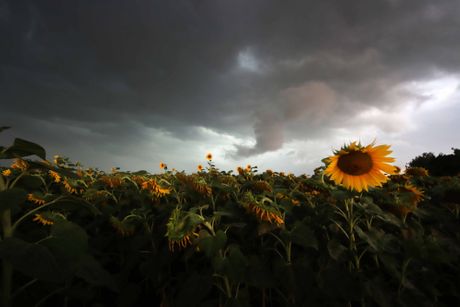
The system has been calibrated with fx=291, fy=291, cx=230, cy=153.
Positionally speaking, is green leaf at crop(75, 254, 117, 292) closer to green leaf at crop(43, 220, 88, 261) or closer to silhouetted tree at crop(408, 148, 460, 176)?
green leaf at crop(43, 220, 88, 261)

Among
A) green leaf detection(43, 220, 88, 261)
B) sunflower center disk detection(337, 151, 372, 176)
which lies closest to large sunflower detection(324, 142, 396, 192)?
sunflower center disk detection(337, 151, 372, 176)

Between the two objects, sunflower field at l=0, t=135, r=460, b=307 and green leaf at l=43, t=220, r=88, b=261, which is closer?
green leaf at l=43, t=220, r=88, b=261

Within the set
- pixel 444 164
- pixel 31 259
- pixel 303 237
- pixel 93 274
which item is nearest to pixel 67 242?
pixel 31 259

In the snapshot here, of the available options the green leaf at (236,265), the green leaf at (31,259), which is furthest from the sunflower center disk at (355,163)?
the green leaf at (31,259)

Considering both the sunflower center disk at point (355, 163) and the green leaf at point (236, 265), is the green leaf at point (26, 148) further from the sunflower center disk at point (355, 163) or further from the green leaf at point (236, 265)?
the sunflower center disk at point (355, 163)

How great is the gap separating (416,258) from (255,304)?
4.72 ft

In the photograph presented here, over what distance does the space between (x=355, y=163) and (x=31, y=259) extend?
9.11 feet

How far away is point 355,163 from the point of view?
2.99 m

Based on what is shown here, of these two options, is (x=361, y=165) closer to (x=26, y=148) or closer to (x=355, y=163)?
(x=355, y=163)

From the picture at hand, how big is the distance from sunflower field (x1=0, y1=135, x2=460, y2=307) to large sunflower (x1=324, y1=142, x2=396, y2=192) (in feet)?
0.04

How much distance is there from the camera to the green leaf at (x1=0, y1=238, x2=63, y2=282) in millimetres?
1326

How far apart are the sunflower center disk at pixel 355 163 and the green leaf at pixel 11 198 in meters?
2.68

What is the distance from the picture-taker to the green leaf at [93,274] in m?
1.79

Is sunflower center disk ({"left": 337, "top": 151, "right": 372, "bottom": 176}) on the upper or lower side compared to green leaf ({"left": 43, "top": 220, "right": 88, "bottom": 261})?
upper
